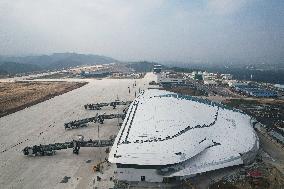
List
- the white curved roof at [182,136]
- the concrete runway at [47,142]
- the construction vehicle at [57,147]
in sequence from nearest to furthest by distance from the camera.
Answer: the white curved roof at [182,136], the concrete runway at [47,142], the construction vehicle at [57,147]

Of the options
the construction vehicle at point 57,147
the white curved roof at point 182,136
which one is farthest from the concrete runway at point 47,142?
the white curved roof at point 182,136

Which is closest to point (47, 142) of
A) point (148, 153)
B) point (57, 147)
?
point (57, 147)

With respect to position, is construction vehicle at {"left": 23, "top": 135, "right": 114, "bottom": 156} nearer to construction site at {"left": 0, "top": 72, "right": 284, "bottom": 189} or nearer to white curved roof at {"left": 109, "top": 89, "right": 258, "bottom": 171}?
construction site at {"left": 0, "top": 72, "right": 284, "bottom": 189}

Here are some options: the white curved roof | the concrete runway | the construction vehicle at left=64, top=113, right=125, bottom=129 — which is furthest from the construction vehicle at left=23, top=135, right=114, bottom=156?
the construction vehicle at left=64, top=113, right=125, bottom=129

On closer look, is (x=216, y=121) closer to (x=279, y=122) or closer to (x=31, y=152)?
(x=279, y=122)

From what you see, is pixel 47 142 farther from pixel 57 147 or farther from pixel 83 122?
pixel 83 122

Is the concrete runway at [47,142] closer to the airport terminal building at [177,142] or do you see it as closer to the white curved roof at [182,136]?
the white curved roof at [182,136]
